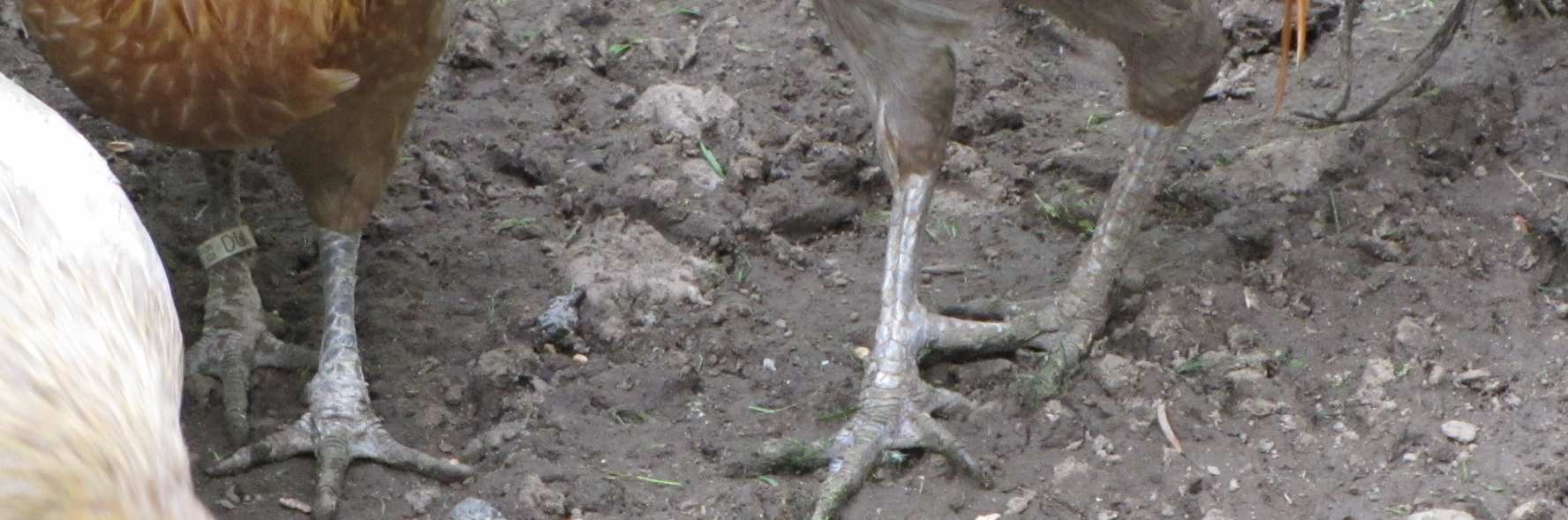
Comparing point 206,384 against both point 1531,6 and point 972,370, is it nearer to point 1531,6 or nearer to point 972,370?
point 972,370

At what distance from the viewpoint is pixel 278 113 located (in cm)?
348

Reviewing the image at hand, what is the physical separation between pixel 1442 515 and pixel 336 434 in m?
2.41

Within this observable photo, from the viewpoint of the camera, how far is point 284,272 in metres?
4.61

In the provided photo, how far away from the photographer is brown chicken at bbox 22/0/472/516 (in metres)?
3.32

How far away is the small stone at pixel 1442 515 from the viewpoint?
332cm

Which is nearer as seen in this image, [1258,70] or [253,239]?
[253,239]

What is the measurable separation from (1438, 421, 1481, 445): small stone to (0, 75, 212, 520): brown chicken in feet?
8.65

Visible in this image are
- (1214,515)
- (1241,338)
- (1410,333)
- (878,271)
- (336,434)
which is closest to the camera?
(1214,515)

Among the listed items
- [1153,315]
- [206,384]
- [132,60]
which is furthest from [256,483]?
[1153,315]

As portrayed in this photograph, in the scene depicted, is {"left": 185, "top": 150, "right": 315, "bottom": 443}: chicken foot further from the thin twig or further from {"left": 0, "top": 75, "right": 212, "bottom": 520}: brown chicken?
the thin twig

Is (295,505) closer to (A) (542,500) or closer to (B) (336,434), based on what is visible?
(B) (336,434)

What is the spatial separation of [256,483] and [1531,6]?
390cm

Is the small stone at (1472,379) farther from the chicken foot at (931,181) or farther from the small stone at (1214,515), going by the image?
the chicken foot at (931,181)

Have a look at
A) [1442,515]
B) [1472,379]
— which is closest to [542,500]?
[1442,515]
